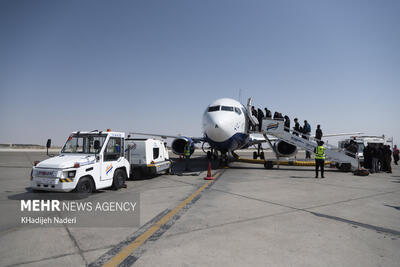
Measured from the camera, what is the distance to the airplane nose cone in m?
12.5

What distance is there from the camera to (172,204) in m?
6.17

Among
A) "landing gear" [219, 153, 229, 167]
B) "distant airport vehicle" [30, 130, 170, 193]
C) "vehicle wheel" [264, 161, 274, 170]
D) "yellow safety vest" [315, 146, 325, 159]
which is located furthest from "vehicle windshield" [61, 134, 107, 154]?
"vehicle wheel" [264, 161, 274, 170]

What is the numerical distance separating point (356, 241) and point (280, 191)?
163 inches

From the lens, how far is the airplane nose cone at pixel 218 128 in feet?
41.0

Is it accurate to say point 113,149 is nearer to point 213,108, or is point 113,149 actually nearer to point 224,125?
point 224,125

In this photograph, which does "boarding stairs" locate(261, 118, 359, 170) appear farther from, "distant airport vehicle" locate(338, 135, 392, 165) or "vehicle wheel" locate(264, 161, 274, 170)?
"distant airport vehicle" locate(338, 135, 392, 165)

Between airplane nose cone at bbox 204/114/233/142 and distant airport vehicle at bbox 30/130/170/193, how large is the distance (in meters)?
5.27

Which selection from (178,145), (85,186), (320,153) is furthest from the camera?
(178,145)

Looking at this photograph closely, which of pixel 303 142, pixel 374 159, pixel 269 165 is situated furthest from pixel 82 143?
pixel 374 159

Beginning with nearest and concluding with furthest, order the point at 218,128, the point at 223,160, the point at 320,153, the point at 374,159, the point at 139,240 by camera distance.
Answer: the point at 139,240
the point at 320,153
the point at 218,128
the point at 374,159
the point at 223,160

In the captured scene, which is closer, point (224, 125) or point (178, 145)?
point (224, 125)

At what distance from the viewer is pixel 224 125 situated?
12.6m

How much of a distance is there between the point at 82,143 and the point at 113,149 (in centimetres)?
103

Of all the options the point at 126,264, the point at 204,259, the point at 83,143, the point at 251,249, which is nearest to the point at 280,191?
the point at 251,249
